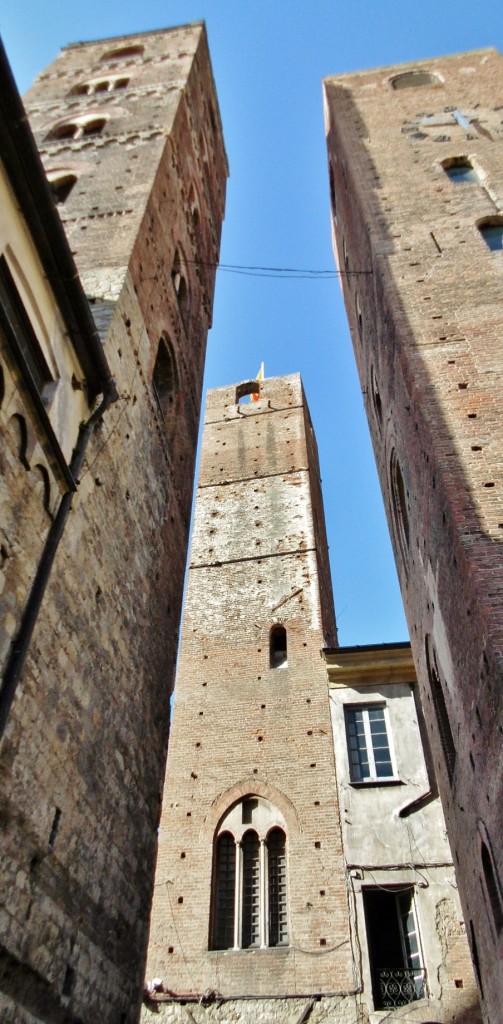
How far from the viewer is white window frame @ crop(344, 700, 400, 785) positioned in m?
12.5

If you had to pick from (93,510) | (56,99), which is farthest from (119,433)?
(56,99)

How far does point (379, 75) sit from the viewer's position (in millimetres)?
16375

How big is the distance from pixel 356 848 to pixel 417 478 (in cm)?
678

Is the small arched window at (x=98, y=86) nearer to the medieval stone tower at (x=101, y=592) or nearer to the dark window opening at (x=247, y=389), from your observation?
the medieval stone tower at (x=101, y=592)

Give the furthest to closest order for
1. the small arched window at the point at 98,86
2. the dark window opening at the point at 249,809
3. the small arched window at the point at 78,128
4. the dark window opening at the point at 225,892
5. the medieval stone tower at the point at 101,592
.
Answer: the small arched window at the point at 98,86
the dark window opening at the point at 249,809
the small arched window at the point at 78,128
the dark window opening at the point at 225,892
the medieval stone tower at the point at 101,592

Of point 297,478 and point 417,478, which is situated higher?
point 297,478

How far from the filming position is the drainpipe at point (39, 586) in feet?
14.6

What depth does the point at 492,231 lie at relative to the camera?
1014 cm

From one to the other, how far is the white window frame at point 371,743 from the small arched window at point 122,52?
1343 centimetres

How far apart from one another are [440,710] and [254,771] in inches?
243

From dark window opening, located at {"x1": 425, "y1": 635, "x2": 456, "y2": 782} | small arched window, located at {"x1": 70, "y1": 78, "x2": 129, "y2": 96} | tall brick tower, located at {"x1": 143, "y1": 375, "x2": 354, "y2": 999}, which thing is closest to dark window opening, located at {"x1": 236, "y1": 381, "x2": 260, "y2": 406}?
tall brick tower, located at {"x1": 143, "y1": 375, "x2": 354, "y2": 999}

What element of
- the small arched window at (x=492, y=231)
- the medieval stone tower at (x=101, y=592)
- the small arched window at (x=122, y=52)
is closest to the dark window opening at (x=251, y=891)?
the medieval stone tower at (x=101, y=592)

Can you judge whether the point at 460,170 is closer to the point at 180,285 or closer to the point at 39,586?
the point at 180,285

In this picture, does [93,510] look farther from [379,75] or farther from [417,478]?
[379,75]
